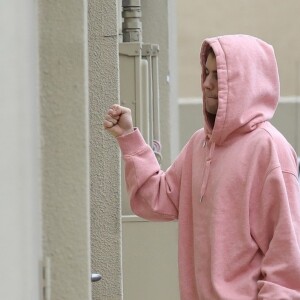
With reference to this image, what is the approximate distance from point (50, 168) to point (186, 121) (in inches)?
603

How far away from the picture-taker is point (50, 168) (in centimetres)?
316

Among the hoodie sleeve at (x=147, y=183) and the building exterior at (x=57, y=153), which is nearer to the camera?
the building exterior at (x=57, y=153)

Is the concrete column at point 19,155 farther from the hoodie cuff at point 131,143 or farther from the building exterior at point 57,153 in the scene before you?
the hoodie cuff at point 131,143

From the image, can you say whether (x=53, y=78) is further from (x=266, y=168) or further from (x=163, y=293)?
(x=163, y=293)

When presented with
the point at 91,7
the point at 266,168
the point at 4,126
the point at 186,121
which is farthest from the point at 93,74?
the point at 186,121

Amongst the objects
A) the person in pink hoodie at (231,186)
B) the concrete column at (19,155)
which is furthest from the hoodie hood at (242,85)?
the concrete column at (19,155)

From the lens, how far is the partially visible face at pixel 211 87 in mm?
3668

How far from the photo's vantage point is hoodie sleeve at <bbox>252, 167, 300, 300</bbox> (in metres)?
3.35

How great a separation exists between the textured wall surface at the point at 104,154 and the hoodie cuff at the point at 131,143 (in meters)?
0.59

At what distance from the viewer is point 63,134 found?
3176 millimetres

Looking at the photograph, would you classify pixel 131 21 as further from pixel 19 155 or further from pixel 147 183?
pixel 19 155

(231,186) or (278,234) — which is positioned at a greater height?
(231,186)

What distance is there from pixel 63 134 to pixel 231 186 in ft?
2.02

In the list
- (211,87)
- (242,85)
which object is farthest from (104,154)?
(242,85)
